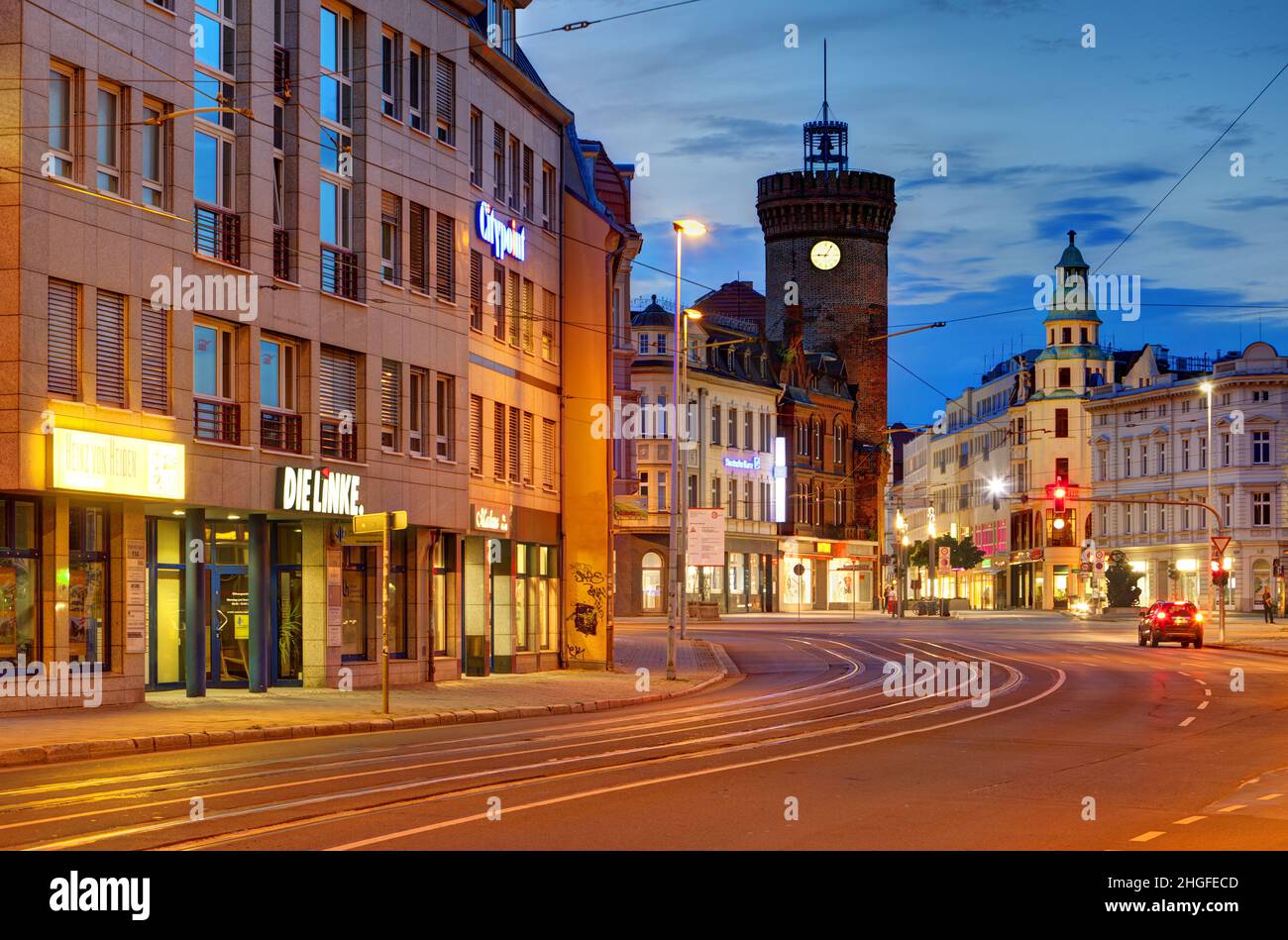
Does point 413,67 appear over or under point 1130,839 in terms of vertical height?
over

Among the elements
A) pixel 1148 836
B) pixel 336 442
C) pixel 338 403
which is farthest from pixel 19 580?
pixel 1148 836

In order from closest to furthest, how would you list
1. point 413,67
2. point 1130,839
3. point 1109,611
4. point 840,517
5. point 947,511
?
point 1130,839 < point 413,67 < point 1109,611 < point 840,517 < point 947,511

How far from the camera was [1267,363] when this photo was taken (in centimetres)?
10369

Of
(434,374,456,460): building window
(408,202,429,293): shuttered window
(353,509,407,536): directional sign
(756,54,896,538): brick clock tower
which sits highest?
(756,54,896,538): brick clock tower

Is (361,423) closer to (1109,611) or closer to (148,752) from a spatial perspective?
(148,752)

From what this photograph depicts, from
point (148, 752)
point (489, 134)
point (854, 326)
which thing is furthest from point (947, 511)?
point (148, 752)

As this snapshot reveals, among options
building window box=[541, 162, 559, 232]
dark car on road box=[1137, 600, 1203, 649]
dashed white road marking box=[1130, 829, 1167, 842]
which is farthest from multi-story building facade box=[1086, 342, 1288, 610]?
dashed white road marking box=[1130, 829, 1167, 842]

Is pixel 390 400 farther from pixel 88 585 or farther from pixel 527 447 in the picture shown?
pixel 88 585

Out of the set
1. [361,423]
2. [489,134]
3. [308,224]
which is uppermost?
[489,134]

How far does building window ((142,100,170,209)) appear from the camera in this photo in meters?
26.8

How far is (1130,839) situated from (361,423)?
21.8 metres

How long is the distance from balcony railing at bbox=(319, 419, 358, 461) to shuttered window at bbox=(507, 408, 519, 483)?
294 inches

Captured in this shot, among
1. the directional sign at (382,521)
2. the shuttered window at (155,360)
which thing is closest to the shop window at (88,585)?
the shuttered window at (155,360)

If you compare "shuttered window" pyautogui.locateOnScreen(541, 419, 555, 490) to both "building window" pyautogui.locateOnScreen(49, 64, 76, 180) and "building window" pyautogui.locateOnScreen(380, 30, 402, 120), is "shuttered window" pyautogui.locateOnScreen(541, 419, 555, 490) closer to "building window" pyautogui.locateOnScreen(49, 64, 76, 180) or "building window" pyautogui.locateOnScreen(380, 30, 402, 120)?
"building window" pyautogui.locateOnScreen(380, 30, 402, 120)
